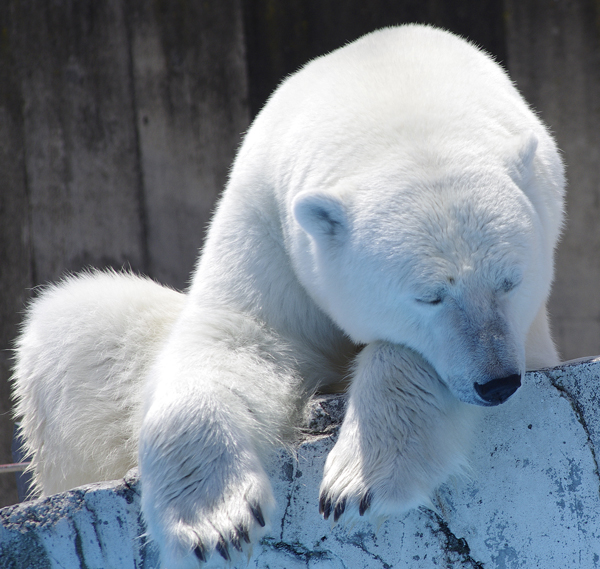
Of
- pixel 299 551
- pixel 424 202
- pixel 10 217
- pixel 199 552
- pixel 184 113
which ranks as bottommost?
pixel 10 217

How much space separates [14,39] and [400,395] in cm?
431

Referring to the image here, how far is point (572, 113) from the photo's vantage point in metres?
5.18

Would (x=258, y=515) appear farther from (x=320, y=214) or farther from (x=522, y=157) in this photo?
(x=522, y=157)

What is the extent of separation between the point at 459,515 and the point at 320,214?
837 millimetres

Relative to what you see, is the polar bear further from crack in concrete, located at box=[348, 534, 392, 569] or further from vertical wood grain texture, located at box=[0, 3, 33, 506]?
vertical wood grain texture, located at box=[0, 3, 33, 506]

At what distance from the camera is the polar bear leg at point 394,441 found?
163cm

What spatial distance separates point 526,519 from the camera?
1.79 metres

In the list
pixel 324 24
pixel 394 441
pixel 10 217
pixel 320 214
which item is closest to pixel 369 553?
pixel 394 441

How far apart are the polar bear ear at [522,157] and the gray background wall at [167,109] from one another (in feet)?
11.7

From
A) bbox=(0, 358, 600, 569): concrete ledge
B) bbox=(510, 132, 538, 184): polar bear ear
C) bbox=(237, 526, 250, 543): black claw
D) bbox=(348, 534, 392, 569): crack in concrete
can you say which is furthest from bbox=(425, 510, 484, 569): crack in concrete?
bbox=(510, 132, 538, 184): polar bear ear

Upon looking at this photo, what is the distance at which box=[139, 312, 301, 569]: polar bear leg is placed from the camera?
161 centimetres

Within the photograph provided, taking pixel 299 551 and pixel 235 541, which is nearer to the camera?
pixel 235 541

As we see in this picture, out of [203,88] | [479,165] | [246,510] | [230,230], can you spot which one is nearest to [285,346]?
[230,230]

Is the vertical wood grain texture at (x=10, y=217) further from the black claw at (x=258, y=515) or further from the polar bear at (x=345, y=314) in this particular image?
the black claw at (x=258, y=515)
